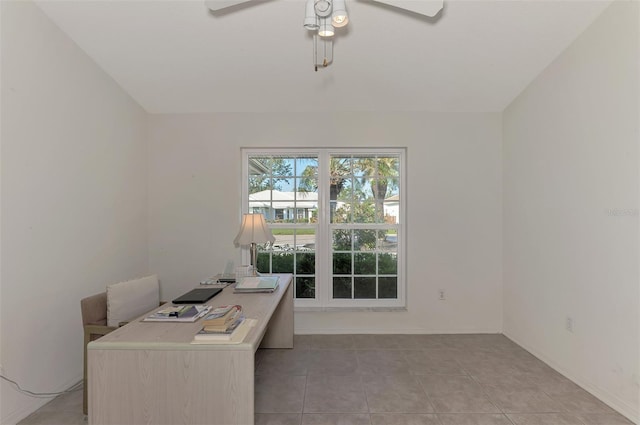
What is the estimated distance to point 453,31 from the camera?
234cm

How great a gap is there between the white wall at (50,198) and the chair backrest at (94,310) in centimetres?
45

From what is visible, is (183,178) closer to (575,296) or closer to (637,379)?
(575,296)

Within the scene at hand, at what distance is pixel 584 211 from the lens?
2.29 meters

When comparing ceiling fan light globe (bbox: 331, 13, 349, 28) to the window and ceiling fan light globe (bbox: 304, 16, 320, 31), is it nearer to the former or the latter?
ceiling fan light globe (bbox: 304, 16, 320, 31)

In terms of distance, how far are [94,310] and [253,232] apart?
1204mm

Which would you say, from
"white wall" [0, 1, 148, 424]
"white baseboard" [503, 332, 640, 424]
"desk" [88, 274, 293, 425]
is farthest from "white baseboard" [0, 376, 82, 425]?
"white baseboard" [503, 332, 640, 424]

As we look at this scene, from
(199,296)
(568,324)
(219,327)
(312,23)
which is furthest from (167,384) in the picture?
(568,324)

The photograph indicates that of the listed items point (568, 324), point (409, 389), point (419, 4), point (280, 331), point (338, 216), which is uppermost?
point (419, 4)

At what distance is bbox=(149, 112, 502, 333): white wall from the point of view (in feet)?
10.8

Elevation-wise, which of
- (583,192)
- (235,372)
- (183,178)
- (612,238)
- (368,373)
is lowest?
(368,373)

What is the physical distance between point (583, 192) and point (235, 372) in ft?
8.65

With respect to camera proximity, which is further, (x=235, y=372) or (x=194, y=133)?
(x=194, y=133)

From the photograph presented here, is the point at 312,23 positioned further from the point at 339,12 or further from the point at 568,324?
the point at 568,324

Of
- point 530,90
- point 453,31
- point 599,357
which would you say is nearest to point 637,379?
point 599,357
